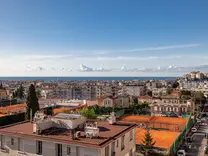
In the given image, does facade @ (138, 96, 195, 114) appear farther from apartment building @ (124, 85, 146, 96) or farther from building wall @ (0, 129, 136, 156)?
apartment building @ (124, 85, 146, 96)

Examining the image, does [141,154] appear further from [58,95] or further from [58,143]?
[58,95]

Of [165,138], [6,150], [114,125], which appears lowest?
[165,138]

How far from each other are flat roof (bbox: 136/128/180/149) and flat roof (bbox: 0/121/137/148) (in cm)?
1298

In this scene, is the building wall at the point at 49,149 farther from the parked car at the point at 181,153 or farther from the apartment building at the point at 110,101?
the apartment building at the point at 110,101

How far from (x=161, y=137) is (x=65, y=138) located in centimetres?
2355

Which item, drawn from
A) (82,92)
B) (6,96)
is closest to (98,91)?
(82,92)

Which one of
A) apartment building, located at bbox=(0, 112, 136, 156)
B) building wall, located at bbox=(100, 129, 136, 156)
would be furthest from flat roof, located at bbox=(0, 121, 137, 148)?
building wall, located at bbox=(100, 129, 136, 156)

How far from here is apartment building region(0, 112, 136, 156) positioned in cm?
1581

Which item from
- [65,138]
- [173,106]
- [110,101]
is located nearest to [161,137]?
[65,138]

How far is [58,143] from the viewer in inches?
645

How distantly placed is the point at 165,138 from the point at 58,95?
85.3 meters

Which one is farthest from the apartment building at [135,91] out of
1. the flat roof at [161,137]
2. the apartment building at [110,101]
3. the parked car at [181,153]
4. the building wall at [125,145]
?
the building wall at [125,145]

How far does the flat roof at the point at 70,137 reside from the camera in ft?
51.1

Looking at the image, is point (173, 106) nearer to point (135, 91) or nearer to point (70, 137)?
point (70, 137)
